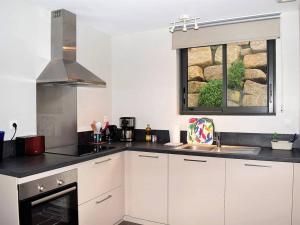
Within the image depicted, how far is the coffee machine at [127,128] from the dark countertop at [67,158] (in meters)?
0.43

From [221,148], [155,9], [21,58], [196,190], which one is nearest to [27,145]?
Result: [21,58]

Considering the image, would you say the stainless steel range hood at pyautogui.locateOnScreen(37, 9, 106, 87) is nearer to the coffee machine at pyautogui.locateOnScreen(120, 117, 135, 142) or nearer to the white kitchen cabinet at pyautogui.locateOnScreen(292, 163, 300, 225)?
the coffee machine at pyautogui.locateOnScreen(120, 117, 135, 142)

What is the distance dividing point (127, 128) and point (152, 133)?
0.32 m

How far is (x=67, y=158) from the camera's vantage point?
2080mm

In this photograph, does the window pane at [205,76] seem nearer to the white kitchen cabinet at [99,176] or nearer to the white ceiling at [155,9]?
the white ceiling at [155,9]

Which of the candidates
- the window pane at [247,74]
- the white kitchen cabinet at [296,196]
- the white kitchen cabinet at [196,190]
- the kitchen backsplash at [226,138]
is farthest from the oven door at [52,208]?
the window pane at [247,74]

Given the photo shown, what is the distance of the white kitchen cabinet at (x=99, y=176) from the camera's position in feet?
7.17

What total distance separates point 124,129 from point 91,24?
1306mm

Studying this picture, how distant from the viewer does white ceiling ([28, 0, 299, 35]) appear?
91.9 inches

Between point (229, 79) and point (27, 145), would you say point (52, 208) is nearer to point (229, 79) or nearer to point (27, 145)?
point (27, 145)

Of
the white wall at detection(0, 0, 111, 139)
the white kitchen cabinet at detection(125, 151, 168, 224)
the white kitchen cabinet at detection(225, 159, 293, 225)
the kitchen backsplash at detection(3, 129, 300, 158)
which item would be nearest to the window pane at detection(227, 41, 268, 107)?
the kitchen backsplash at detection(3, 129, 300, 158)

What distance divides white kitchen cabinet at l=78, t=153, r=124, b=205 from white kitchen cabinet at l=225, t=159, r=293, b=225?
1094 mm

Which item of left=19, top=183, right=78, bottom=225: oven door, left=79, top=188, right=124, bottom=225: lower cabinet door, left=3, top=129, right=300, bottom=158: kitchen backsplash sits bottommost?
left=79, top=188, right=124, bottom=225: lower cabinet door

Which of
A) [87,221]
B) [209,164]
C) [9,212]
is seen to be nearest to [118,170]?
[87,221]
